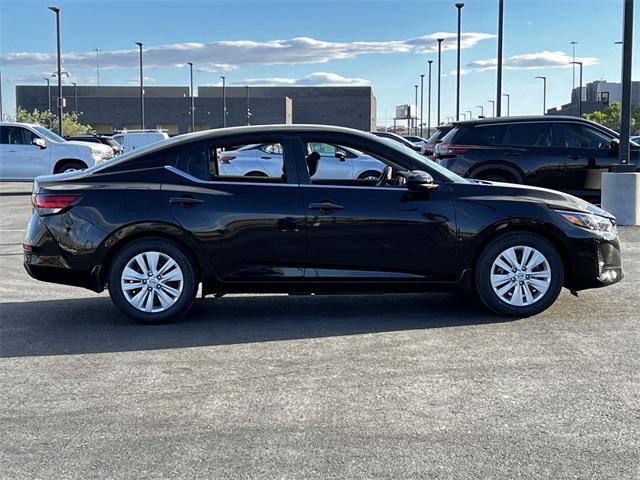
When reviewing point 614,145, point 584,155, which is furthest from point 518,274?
point 614,145

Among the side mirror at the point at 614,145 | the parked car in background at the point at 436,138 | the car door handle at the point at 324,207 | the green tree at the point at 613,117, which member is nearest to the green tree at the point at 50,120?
the green tree at the point at 613,117

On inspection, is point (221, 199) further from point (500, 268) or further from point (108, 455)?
point (108, 455)

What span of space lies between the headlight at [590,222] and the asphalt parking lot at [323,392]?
72cm

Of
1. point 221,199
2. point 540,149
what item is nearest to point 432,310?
point 221,199

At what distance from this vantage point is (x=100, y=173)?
6.83 meters

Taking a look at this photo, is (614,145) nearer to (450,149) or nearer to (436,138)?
(450,149)

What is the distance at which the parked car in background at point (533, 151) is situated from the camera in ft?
45.9

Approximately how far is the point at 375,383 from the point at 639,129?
95993 millimetres

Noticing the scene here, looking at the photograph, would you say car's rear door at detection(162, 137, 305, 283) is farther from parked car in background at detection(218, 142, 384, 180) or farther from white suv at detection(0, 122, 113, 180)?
white suv at detection(0, 122, 113, 180)

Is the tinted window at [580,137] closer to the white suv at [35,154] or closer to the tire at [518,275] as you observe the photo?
the tire at [518,275]

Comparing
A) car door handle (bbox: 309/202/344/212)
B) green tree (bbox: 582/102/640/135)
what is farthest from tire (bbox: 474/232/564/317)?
green tree (bbox: 582/102/640/135)

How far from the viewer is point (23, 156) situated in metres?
22.4

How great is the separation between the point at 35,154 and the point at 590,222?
731 inches

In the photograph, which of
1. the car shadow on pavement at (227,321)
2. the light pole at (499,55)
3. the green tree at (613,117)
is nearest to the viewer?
the car shadow on pavement at (227,321)
